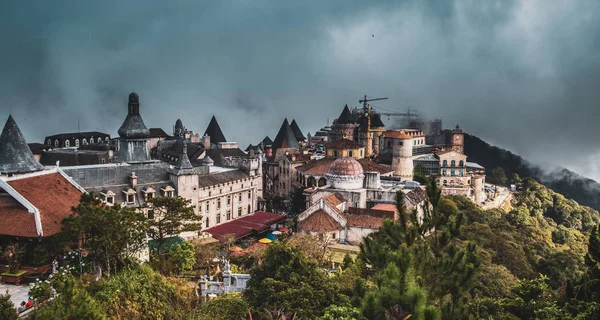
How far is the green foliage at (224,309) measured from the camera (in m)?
19.5

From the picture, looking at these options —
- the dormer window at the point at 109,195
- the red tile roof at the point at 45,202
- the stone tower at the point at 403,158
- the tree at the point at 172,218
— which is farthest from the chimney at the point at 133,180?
the stone tower at the point at 403,158

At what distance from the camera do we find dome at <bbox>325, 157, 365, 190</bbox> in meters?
49.7

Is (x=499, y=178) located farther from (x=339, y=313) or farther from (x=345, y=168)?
(x=339, y=313)

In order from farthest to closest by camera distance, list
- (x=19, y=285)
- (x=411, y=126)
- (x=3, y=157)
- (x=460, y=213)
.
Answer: (x=411, y=126) → (x=3, y=157) → (x=19, y=285) → (x=460, y=213)

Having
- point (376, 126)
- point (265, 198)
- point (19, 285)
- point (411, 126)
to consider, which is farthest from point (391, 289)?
point (411, 126)

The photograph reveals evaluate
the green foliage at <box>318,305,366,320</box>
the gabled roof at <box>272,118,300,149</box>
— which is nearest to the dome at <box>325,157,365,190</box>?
the gabled roof at <box>272,118,300,149</box>

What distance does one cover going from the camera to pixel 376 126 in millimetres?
84375

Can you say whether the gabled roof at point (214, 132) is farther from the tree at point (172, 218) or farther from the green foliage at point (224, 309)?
the green foliage at point (224, 309)

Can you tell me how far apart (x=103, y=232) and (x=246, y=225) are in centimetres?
2744

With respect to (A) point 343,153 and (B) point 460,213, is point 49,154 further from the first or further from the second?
(B) point 460,213

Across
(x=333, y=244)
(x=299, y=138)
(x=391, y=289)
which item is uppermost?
(x=299, y=138)

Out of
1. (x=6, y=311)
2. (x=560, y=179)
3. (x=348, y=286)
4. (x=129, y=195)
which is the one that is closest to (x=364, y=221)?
(x=348, y=286)

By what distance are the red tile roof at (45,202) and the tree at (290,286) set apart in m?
10.5

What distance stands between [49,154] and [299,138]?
45261 mm
